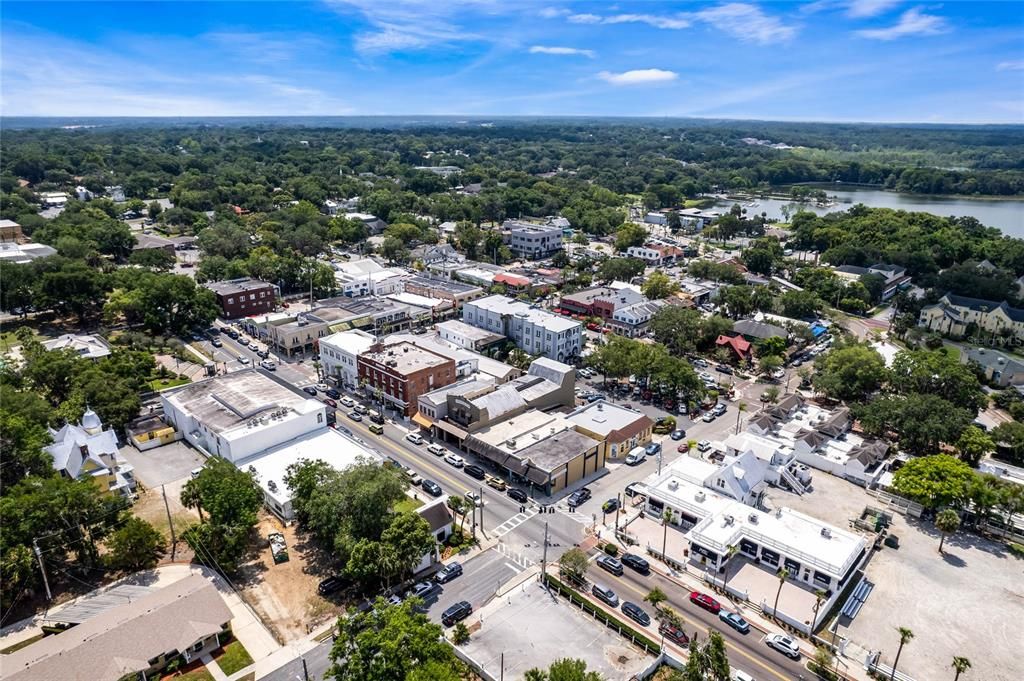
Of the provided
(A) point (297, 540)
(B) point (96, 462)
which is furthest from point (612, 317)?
(B) point (96, 462)

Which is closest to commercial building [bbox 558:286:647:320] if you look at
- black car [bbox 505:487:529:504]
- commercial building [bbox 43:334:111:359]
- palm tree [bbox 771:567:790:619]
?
black car [bbox 505:487:529:504]

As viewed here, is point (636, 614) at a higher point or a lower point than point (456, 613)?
lower

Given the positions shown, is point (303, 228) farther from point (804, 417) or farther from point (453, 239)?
point (804, 417)

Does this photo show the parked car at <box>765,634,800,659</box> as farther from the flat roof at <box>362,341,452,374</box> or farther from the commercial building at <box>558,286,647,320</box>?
the commercial building at <box>558,286,647,320</box>

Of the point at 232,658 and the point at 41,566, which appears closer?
the point at 232,658

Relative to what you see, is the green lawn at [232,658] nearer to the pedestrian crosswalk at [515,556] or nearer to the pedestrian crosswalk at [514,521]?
the pedestrian crosswalk at [515,556]

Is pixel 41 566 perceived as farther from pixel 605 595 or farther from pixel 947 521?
pixel 947 521

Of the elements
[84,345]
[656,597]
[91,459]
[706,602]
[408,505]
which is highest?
[84,345]

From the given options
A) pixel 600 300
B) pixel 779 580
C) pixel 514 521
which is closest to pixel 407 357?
pixel 514 521
